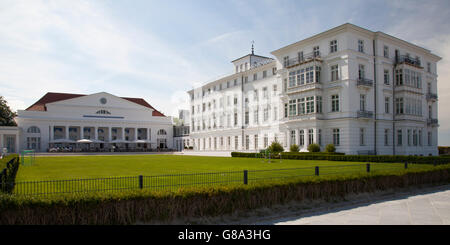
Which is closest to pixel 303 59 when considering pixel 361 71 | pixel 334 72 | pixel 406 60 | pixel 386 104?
pixel 334 72

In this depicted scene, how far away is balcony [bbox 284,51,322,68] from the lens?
3729 centimetres

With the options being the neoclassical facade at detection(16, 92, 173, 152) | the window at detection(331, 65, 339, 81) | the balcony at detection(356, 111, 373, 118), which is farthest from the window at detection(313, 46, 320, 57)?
the neoclassical facade at detection(16, 92, 173, 152)

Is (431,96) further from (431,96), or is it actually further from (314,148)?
(314,148)

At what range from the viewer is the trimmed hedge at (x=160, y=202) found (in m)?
8.12

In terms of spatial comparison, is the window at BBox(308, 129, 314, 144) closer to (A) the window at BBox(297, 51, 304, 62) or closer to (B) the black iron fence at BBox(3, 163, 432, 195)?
(A) the window at BBox(297, 51, 304, 62)

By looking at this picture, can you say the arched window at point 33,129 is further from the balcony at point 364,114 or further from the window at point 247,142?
the balcony at point 364,114

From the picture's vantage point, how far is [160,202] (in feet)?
30.4

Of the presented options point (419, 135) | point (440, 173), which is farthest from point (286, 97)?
point (440, 173)

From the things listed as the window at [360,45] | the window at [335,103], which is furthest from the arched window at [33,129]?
the window at [360,45]

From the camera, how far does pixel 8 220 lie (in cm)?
794

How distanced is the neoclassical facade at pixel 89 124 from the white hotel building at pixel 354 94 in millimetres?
39032
